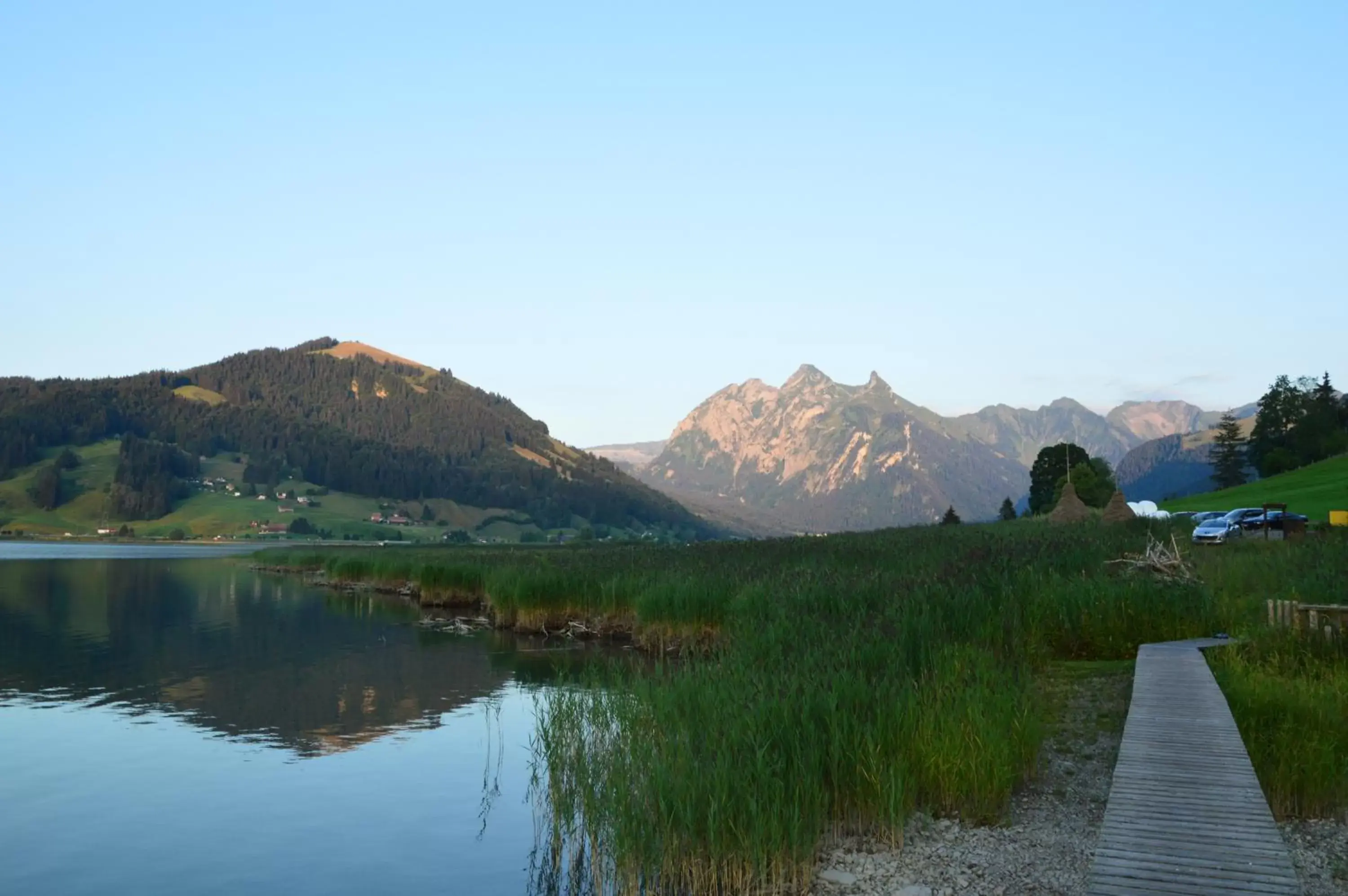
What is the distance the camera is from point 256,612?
57.2 metres

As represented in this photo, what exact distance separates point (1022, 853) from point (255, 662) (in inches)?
1241

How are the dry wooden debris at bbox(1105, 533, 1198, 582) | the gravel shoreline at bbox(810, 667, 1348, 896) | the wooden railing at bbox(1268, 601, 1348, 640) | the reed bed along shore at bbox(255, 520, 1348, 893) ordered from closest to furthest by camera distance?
the gravel shoreline at bbox(810, 667, 1348, 896) → the reed bed along shore at bbox(255, 520, 1348, 893) → the wooden railing at bbox(1268, 601, 1348, 640) → the dry wooden debris at bbox(1105, 533, 1198, 582)

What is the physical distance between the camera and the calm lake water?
15.7 metres

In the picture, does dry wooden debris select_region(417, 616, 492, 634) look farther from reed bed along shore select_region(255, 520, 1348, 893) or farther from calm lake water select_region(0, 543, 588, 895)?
reed bed along shore select_region(255, 520, 1348, 893)

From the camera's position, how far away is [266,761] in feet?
73.5

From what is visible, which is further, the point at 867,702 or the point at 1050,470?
the point at 1050,470

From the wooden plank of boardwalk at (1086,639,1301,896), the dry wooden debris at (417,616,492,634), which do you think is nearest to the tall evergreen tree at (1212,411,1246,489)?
the dry wooden debris at (417,616,492,634)

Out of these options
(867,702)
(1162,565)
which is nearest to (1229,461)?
(1162,565)

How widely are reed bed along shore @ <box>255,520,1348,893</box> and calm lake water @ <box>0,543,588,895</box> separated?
1.69 metres

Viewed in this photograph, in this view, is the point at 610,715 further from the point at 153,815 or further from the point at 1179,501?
the point at 1179,501

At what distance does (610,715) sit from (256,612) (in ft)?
146

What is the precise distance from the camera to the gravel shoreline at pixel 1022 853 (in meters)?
11.7

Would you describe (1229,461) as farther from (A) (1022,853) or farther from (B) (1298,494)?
(A) (1022,853)

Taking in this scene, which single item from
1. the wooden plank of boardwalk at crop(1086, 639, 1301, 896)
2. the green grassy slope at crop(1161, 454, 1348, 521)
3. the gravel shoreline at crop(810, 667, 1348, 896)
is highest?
the green grassy slope at crop(1161, 454, 1348, 521)
